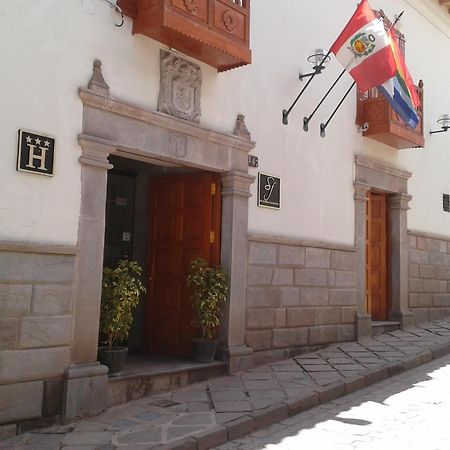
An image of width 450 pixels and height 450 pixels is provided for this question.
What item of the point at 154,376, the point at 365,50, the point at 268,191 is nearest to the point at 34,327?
the point at 154,376

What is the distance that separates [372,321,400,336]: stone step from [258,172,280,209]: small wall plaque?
343 cm

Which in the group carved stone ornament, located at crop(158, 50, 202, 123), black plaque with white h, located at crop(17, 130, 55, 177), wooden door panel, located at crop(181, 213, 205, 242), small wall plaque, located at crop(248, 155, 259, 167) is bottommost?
wooden door panel, located at crop(181, 213, 205, 242)

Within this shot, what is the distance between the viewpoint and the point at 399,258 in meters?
10.6

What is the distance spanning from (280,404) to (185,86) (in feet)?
12.2

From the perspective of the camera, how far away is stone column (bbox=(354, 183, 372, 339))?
30.3 feet

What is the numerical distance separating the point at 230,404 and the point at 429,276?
712 centimetres

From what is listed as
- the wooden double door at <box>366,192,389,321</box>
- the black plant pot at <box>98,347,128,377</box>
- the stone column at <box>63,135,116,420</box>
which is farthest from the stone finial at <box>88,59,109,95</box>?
the wooden double door at <box>366,192,389,321</box>

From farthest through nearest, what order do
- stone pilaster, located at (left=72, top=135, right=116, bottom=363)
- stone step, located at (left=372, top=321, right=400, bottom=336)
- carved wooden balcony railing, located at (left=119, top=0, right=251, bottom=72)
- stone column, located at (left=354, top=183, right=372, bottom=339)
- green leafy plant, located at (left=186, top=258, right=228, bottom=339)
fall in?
stone step, located at (left=372, top=321, right=400, bottom=336), stone column, located at (left=354, top=183, right=372, bottom=339), green leafy plant, located at (left=186, top=258, right=228, bottom=339), carved wooden balcony railing, located at (left=119, top=0, right=251, bottom=72), stone pilaster, located at (left=72, top=135, right=116, bottom=363)

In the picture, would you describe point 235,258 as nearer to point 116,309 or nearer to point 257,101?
point 116,309

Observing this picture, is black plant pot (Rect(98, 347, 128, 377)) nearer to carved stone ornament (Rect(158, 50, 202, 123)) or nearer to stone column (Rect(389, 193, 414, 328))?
carved stone ornament (Rect(158, 50, 202, 123))

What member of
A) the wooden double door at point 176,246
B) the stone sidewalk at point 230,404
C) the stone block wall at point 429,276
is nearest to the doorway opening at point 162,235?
the wooden double door at point 176,246

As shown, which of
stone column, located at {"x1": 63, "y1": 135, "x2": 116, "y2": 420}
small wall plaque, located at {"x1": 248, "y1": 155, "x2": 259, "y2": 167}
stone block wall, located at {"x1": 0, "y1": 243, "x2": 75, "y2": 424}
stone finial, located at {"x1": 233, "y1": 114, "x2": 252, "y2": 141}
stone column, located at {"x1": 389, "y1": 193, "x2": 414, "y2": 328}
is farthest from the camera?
stone column, located at {"x1": 389, "y1": 193, "x2": 414, "y2": 328}

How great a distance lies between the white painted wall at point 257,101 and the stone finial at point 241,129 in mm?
116

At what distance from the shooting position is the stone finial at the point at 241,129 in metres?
7.20
